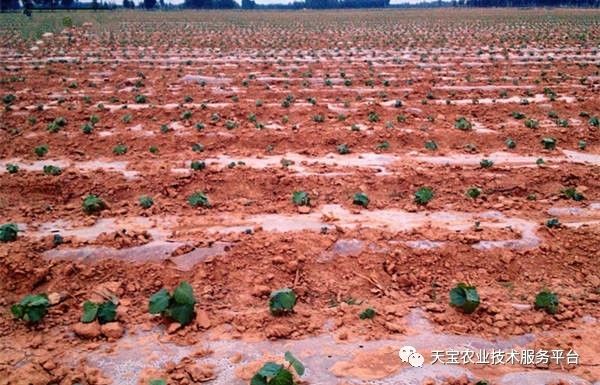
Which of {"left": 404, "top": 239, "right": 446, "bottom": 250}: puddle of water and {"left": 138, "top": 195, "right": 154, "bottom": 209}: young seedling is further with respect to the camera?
{"left": 138, "top": 195, "right": 154, "bottom": 209}: young seedling

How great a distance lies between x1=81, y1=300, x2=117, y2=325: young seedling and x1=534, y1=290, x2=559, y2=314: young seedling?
4.68 metres

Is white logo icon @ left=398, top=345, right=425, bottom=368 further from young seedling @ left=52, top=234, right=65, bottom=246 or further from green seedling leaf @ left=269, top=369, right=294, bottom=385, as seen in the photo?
young seedling @ left=52, top=234, right=65, bottom=246

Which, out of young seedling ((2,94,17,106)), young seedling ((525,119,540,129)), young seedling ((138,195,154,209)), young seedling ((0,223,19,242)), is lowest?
young seedling ((0,223,19,242))

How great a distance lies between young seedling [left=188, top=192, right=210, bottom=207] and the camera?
7477mm

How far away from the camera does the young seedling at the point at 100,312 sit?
4.98 m

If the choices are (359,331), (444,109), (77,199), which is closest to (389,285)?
(359,331)

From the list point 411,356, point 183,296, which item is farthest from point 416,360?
point 183,296

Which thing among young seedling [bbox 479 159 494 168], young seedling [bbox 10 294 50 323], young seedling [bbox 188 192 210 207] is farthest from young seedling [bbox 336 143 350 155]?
young seedling [bbox 10 294 50 323]

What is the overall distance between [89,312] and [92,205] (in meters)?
2.69

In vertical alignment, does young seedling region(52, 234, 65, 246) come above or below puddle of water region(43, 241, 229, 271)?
above

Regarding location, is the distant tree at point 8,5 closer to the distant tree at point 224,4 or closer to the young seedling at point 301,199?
the distant tree at point 224,4

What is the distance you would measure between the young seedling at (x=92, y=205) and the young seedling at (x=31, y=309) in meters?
2.42

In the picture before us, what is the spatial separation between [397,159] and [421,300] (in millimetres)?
4525

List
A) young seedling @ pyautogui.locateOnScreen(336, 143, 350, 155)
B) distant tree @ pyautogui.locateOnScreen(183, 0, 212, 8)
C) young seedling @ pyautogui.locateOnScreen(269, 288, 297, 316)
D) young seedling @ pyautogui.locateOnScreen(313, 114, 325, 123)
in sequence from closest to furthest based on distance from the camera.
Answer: young seedling @ pyautogui.locateOnScreen(269, 288, 297, 316), young seedling @ pyautogui.locateOnScreen(336, 143, 350, 155), young seedling @ pyautogui.locateOnScreen(313, 114, 325, 123), distant tree @ pyautogui.locateOnScreen(183, 0, 212, 8)
